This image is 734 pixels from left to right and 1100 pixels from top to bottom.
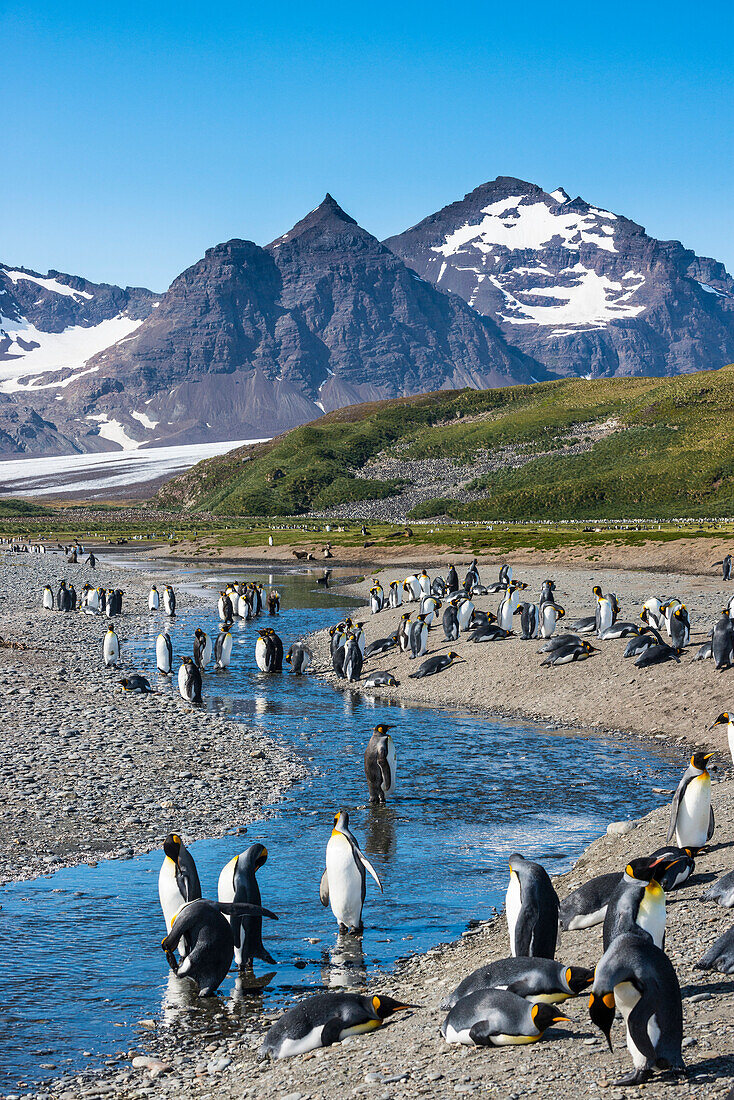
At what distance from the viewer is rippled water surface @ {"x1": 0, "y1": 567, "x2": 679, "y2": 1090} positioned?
8008mm

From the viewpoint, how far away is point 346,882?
31.2 feet

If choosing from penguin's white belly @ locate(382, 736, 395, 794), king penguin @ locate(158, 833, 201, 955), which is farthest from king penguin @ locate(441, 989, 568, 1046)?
penguin's white belly @ locate(382, 736, 395, 794)

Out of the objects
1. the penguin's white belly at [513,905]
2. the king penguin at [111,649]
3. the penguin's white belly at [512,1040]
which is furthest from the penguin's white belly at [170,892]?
the king penguin at [111,649]

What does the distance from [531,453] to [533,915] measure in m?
108

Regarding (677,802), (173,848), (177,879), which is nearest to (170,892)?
(177,879)

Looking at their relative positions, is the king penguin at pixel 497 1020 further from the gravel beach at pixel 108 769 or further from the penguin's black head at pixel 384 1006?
the gravel beach at pixel 108 769

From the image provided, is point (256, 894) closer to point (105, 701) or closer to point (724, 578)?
point (105, 701)

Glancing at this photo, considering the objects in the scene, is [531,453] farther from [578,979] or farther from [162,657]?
[578,979]

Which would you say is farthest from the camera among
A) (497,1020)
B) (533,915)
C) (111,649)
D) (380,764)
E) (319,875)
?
(111,649)

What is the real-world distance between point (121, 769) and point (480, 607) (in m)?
20.2

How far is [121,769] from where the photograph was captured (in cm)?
1453

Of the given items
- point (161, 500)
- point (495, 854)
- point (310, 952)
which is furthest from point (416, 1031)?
point (161, 500)

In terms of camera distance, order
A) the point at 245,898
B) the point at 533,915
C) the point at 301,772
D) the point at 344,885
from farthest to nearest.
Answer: the point at 301,772 < the point at 344,885 < the point at 245,898 < the point at 533,915

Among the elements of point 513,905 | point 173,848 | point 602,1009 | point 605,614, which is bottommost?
point 513,905
